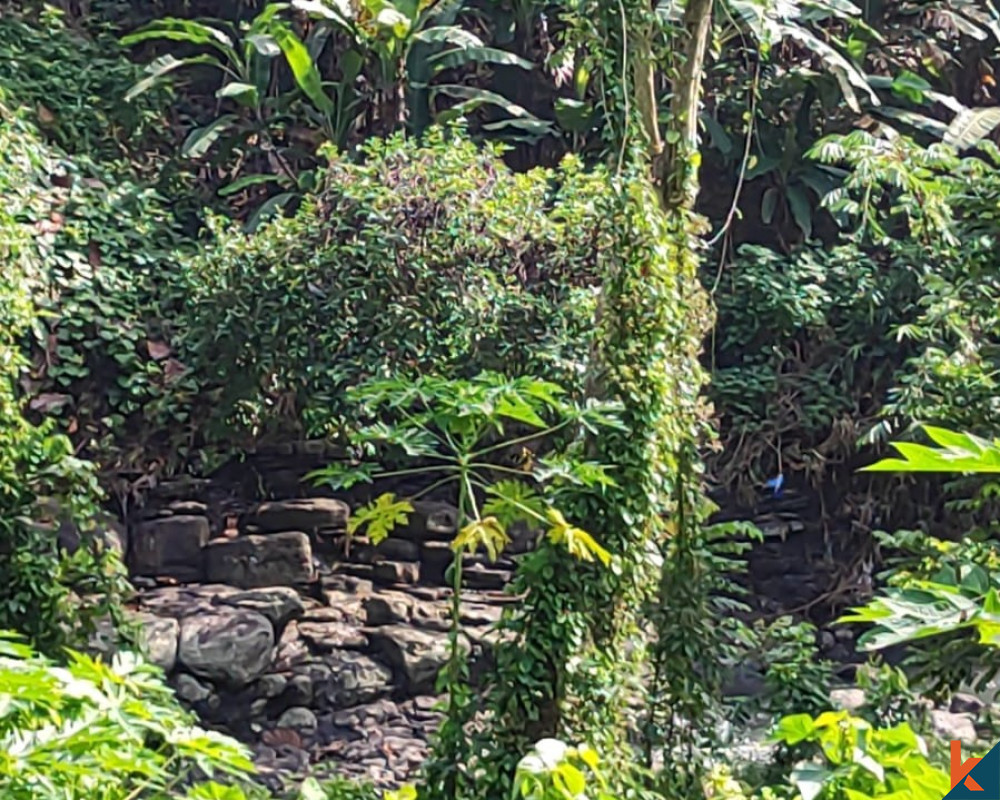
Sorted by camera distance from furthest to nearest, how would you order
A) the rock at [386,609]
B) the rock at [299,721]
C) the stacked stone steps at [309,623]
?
the rock at [386,609] < the rock at [299,721] < the stacked stone steps at [309,623]

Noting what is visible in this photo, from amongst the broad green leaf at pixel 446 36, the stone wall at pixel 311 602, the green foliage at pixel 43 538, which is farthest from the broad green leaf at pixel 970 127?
the green foliage at pixel 43 538

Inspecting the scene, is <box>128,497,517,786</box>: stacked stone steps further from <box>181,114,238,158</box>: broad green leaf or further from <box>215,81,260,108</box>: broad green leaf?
<box>215,81,260,108</box>: broad green leaf

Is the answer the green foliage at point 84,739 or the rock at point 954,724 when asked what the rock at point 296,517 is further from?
the green foliage at point 84,739

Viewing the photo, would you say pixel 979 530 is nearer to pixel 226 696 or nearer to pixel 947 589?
pixel 947 589

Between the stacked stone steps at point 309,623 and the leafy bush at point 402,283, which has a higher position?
the leafy bush at point 402,283

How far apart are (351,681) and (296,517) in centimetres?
113

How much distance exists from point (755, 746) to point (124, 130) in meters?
5.40

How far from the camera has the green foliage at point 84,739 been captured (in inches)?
48.1

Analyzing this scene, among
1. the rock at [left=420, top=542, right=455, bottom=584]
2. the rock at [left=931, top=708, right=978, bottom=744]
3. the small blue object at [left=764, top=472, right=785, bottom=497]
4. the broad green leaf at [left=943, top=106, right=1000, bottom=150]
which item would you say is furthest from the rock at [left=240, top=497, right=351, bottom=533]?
the broad green leaf at [left=943, top=106, right=1000, bottom=150]

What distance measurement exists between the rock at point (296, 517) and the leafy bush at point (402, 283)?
83 cm

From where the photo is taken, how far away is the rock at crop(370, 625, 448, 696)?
5262 mm

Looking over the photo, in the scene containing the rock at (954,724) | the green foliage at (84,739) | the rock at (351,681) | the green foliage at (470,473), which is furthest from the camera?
the rock at (351,681)

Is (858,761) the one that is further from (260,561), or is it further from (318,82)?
(318,82)

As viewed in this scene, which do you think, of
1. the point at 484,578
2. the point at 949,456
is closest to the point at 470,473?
the point at 949,456
